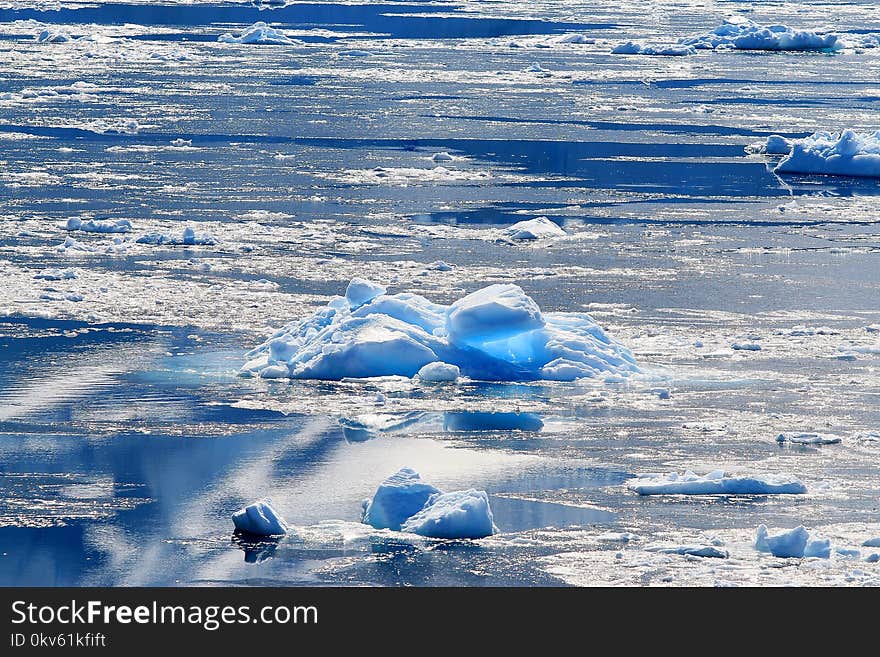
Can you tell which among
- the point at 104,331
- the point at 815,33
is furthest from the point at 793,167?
the point at 815,33

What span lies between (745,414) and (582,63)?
21.1 meters

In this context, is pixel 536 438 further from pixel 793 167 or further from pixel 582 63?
pixel 582 63

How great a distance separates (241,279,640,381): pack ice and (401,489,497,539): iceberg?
2747mm

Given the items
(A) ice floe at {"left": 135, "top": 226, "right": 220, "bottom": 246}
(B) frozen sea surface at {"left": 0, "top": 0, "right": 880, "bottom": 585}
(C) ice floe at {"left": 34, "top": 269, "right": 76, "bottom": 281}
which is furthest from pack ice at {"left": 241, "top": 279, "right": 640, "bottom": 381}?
(A) ice floe at {"left": 135, "top": 226, "right": 220, "bottom": 246}

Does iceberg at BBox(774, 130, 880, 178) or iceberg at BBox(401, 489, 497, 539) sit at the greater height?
iceberg at BBox(774, 130, 880, 178)

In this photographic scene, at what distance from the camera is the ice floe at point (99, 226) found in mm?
16188

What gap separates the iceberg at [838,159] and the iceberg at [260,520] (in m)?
12.5

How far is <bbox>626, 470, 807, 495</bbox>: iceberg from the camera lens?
945cm

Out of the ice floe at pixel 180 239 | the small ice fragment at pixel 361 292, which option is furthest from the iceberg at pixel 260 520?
the ice floe at pixel 180 239

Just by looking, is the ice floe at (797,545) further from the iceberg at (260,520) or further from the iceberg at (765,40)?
the iceberg at (765,40)

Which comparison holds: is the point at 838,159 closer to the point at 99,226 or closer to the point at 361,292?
the point at 99,226

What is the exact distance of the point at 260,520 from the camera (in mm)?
8742

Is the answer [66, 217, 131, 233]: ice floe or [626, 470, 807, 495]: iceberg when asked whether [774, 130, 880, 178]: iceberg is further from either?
[626, 470, 807, 495]: iceberg

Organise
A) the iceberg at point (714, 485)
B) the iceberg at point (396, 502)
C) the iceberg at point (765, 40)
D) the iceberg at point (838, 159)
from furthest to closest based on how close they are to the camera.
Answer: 1. the iceberg at point (765, 40)
2. the iceberg at point (838, 159)
3. the iceberg at point (714, 485)
4. the iceberg at point (396, 502)
